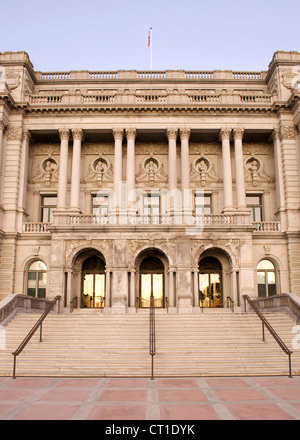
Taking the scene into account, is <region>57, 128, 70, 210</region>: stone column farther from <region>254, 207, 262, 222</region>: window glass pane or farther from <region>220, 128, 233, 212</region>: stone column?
<region>254, 207, 262, 222</region>: window glass pane

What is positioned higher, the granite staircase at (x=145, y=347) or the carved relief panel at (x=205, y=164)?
the carved relief panel at (x=205, y=164)

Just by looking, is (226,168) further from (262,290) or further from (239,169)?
(262,290)

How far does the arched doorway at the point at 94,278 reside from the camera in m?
27.6

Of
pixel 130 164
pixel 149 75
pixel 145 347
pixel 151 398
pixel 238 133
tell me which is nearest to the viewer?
pixel 151 398

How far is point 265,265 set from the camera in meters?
28.2

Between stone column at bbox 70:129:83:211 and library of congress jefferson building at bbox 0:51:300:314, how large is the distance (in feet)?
0.26

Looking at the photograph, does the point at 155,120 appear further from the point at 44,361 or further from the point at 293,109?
the point at 44,361

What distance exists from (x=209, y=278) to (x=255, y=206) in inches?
282

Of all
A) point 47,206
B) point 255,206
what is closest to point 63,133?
point 47,206

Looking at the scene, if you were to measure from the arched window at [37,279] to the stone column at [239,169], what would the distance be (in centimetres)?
1448

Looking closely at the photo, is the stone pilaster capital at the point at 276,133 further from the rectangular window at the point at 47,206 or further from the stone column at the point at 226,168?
the rectangular window at the point at 47,206

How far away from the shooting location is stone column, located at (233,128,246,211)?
93.5ft

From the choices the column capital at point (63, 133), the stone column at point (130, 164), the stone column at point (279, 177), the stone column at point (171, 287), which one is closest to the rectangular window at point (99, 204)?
the stone column at point (130, 164)

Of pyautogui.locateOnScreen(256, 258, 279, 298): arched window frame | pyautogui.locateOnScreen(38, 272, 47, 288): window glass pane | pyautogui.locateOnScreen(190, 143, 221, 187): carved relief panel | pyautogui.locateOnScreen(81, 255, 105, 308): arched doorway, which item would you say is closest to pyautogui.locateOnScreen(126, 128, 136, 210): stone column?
pyautogui.locateOnScreen(81, 255, 105, 308): arched doorway
